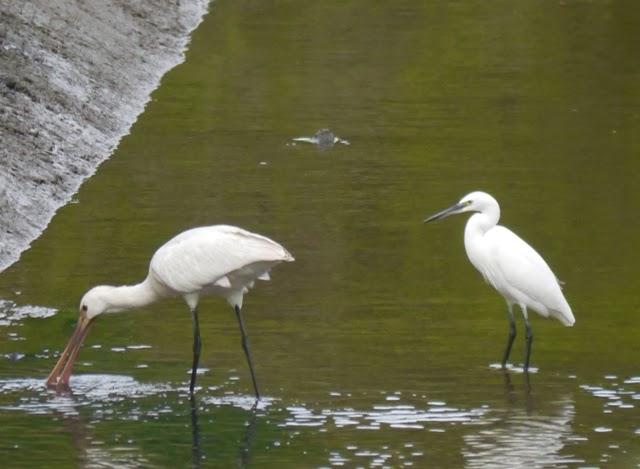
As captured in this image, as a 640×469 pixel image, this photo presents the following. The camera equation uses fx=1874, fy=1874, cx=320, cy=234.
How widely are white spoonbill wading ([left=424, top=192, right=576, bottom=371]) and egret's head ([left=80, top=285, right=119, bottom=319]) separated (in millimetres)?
2579

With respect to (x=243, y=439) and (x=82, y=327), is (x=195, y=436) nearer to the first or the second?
(x=243, y=439)

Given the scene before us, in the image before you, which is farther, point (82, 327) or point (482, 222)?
point (482, 222)

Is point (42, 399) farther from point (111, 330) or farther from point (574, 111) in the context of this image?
point (574, 111)

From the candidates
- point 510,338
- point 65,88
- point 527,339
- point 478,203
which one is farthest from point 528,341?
point 65,88

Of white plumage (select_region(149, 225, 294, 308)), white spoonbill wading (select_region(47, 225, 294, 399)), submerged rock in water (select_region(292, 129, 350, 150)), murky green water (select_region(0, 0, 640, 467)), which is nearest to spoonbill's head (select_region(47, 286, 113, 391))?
white spoonbill wading (select_region(47, 225, 294, 399))

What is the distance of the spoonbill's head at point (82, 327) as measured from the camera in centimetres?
1172

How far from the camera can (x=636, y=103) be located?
22641mm

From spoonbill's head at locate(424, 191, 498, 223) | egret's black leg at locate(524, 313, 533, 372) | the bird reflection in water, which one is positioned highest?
spoonbill's head at locate(424, 191, 498, 223)

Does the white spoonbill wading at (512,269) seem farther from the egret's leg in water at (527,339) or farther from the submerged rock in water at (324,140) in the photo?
the submerged rock in water at (324,140)

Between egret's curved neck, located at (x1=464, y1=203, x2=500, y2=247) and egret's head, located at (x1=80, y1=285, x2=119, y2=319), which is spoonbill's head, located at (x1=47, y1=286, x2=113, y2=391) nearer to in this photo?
egret's head, located at (x1=80, y1=285, x2=119, y2=319)

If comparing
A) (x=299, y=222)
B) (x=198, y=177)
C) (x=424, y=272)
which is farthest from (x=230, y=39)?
(x=424, y=272)

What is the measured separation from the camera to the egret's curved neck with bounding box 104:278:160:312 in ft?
39.3

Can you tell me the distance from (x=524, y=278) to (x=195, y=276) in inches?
89.5

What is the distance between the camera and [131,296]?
12.0 m
